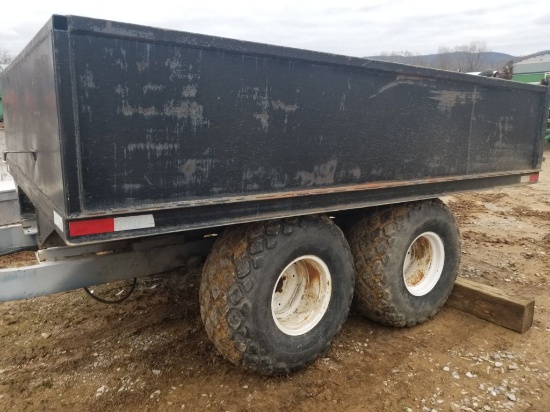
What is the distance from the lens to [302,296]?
3197 millimetres

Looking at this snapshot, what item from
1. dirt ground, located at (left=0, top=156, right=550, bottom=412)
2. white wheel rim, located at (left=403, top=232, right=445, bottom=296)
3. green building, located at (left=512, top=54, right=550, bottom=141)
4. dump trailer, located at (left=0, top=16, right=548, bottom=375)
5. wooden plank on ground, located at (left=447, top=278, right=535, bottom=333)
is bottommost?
dirt ground, located at (left=0, top=156, right=550, bottom=412)

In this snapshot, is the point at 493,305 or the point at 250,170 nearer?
the point at 250,170

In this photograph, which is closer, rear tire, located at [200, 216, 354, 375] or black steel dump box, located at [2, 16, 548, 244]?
black steel dump box, located at [2, 16, 548, 244]

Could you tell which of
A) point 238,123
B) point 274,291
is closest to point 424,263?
point 274,291

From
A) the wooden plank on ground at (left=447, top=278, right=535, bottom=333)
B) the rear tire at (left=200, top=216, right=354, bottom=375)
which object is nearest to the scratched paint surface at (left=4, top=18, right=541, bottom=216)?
the rear tire at (left=200, top=216, right=354, bottom=375)

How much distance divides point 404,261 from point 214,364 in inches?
64.1

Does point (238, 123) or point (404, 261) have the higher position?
point (238, 123)

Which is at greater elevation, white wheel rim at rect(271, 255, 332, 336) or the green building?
the green building

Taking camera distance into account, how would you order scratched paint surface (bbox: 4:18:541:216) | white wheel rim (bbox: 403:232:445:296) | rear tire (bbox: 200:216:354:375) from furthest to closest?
white wheel rim (bbox: 403:232:445:296), rear tire (bbox: 200:216:354:375), scratched paint surface (bbox: 4:18:541:216)

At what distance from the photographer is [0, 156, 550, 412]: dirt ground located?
283cm

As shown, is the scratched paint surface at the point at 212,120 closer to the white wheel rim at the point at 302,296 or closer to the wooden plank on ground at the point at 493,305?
the white wheel rim at the point at 302,296

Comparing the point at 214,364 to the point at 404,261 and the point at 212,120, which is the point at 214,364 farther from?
the point at 212,120

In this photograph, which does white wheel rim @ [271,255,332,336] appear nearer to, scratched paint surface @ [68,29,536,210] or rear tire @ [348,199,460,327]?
rear tire @ [348,199,460,327]

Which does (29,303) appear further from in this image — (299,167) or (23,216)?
(299,167)
